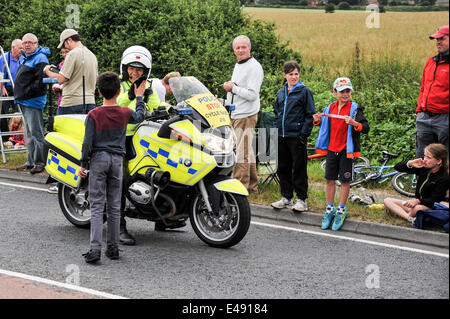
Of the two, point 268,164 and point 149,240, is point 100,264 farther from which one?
point 268,164

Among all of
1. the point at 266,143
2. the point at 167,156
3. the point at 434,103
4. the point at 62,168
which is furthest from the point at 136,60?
the point at 434,103

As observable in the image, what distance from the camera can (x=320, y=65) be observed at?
17000 mm

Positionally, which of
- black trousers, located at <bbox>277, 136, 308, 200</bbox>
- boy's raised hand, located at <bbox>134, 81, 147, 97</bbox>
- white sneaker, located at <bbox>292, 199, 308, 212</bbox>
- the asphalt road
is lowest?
the asphalt road

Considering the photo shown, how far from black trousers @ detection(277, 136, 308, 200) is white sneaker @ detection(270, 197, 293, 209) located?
0.20 ft

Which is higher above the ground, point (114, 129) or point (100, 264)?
point (114, 129)

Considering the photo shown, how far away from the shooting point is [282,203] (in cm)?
917

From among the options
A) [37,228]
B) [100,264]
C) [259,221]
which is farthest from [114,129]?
[259,221]

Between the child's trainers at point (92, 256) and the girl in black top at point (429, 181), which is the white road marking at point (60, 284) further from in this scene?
the girl in black top at point (429, 181)

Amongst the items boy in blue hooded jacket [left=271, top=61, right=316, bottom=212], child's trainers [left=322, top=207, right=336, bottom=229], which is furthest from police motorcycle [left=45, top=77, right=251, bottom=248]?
boy in blue hooded jacket [left=271, top=61, right=316, bottom=212]

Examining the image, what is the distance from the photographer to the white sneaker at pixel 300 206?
8922mm

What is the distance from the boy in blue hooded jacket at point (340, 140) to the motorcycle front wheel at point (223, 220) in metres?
1.58

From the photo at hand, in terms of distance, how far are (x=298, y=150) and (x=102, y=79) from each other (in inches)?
120

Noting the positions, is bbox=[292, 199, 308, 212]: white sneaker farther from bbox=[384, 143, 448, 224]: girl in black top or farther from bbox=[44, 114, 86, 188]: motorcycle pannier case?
bbox=[44, 114, 86, 188]: motorcycle pannier case

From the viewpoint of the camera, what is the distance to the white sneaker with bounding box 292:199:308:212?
8.92 metres
